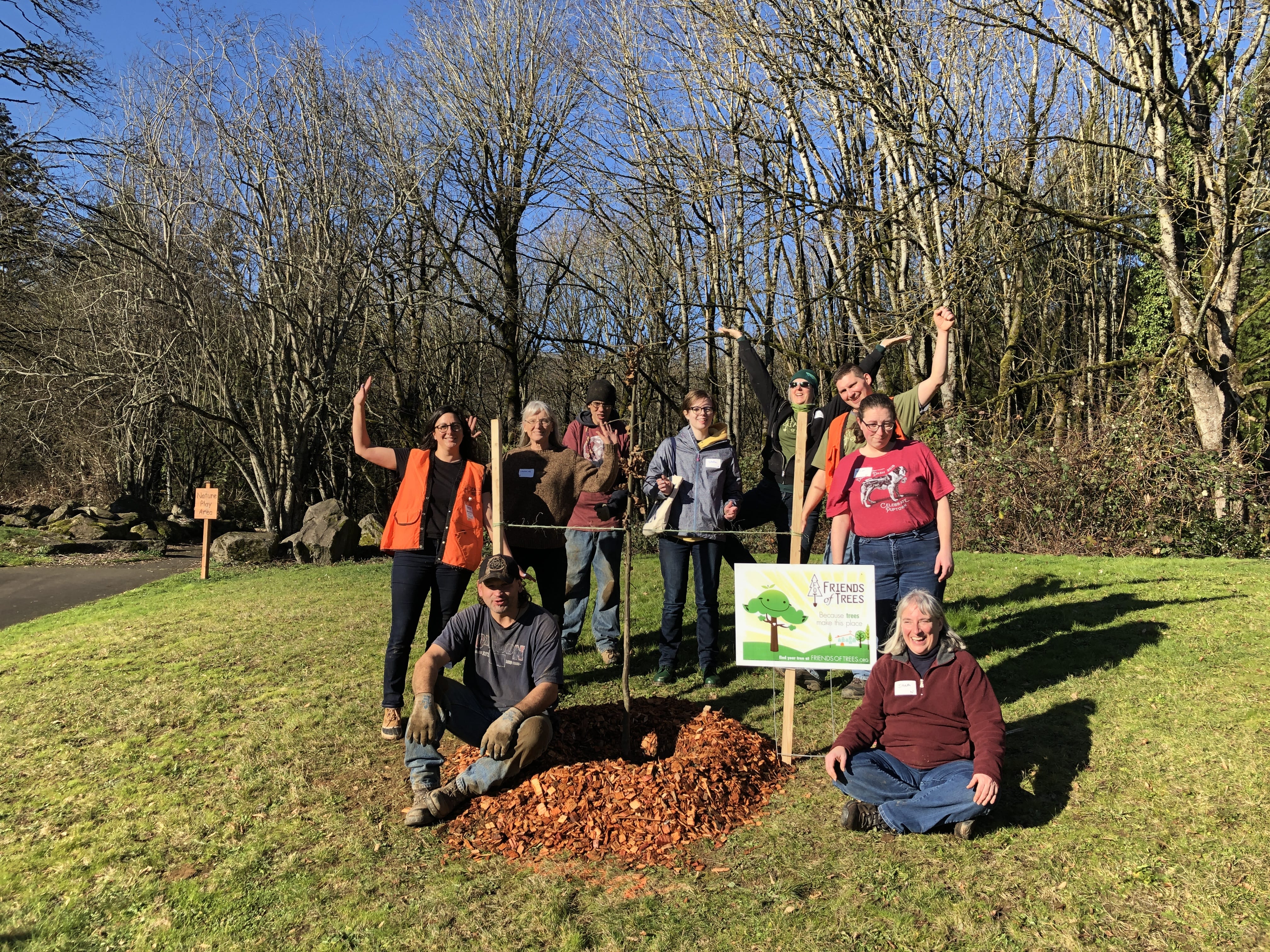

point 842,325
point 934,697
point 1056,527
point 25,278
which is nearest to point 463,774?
point 934,697

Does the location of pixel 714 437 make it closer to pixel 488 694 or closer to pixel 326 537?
pixel 488 694

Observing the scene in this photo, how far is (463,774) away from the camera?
416 cm

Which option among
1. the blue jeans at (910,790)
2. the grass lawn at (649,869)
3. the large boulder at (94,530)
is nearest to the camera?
the grass lawn at (649,869)

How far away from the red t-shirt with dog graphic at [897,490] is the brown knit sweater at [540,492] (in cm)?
179

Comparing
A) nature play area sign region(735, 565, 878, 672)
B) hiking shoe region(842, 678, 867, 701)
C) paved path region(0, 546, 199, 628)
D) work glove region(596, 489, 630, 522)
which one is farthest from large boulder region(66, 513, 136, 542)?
nature play area sign region(735, 565, 878, 672)

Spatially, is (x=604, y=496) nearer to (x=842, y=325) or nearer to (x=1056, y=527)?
(x=1056, y=527)

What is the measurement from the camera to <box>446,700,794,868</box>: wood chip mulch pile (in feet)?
12.5

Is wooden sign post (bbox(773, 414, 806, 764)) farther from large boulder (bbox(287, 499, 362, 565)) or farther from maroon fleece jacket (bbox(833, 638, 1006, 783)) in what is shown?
large boulder (bbox(287, 499, 362, 565))

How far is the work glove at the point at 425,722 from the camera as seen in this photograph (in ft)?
13.5

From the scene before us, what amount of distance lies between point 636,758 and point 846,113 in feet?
39.7

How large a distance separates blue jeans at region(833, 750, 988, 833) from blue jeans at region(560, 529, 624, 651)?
287cm

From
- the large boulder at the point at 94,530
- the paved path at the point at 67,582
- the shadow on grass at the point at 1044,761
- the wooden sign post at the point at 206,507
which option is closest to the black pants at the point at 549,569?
the shadow on grass at the point at 1044,761

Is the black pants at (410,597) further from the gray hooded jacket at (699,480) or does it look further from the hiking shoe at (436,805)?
the gray hooded jacket at (699,480)

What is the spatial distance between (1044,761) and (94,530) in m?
18.1
